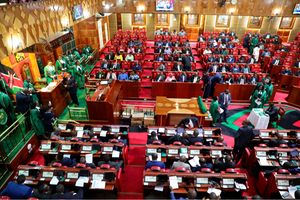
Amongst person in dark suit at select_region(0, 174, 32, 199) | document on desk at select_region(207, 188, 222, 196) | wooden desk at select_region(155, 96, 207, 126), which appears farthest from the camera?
wooden desk at select_region(155, 96, 207, 126)

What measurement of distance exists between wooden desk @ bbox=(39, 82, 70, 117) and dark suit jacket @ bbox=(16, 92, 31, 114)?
1.18 m

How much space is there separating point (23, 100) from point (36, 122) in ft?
3.25

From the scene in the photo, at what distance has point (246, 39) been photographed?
722 inches

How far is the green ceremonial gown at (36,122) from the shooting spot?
7.47 metres

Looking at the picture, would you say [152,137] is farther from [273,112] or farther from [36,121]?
[273,112]

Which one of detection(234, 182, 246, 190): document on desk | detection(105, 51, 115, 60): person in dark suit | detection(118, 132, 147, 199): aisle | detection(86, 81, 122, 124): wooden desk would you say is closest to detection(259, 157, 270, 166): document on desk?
detection(234, 182, 246, 190): document on desk

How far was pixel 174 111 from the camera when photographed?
8.64 meters

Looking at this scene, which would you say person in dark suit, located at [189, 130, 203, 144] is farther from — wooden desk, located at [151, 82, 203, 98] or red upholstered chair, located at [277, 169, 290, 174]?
wooden desk, located at [151, 82, 203, 98]

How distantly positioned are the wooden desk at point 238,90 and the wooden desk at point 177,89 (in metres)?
0.94

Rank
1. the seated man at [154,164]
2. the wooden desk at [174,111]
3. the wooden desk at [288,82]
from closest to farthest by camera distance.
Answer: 1. the seated man at [154,164]
2. the wooden desk at [174,111]
3. the wooden desk at [288,82]

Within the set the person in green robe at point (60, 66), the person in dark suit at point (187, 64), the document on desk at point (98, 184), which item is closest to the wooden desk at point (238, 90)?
the person in dark suit at point (187, 64)

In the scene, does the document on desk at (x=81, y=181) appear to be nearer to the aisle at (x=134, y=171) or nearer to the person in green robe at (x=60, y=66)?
the aisle at (x=134, y=171)

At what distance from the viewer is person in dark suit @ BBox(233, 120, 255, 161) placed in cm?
678

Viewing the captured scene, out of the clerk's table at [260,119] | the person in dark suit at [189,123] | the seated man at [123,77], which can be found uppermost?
the seated man at [123,77]
